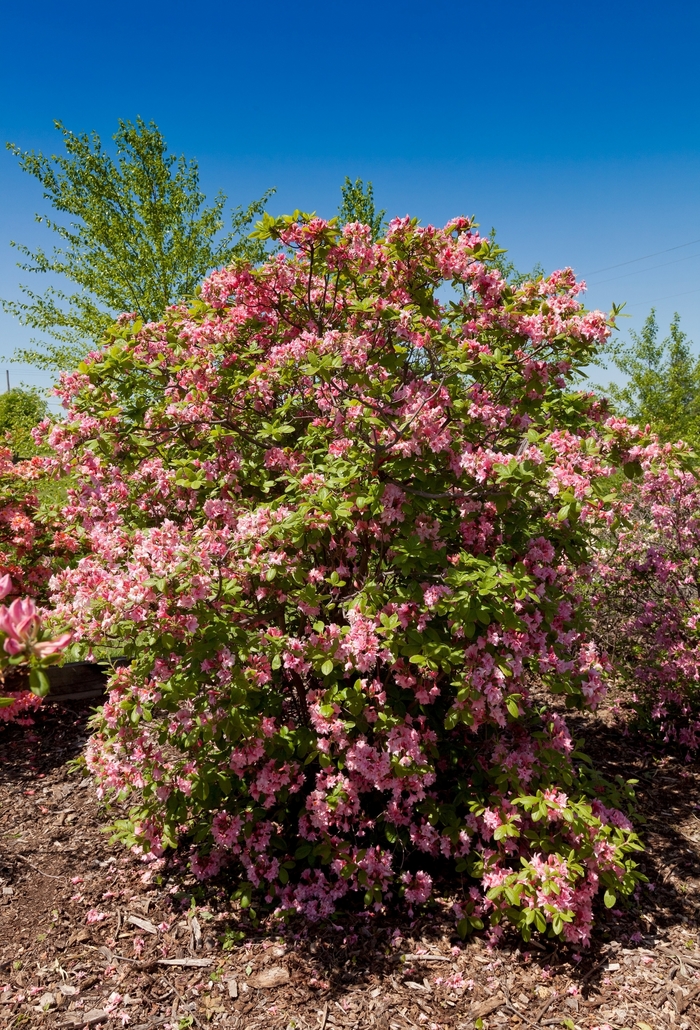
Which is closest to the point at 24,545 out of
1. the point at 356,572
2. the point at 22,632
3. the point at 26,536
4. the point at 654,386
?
the point at 26,536

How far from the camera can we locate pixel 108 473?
4305 mm

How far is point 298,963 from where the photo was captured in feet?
11.0

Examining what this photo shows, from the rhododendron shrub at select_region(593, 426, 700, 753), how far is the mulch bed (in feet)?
4.25

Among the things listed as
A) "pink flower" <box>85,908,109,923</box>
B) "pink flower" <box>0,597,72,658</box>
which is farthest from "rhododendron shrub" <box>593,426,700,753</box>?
"pink flower" <box>0,597,72,658</box>

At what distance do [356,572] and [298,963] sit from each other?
1.98 meters

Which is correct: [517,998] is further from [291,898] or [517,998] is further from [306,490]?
[306,490]

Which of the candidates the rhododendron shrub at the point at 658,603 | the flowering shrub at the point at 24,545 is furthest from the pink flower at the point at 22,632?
the rhododendron shrub at the point at 658,603

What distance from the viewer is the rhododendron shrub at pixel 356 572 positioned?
3.24 metres

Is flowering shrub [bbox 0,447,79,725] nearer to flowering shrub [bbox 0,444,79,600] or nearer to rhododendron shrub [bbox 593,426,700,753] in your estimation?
flowering shrub [bbox 0,444,79,600]

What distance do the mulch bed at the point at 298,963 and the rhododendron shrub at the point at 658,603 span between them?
1295 millimetres

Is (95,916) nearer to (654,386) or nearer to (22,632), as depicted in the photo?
(22,632)

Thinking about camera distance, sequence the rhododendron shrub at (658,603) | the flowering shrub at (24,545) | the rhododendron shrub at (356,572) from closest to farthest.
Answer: the rhododendron shrub at (356,572), the rhododendron shrub at (658,603), the flowering shrub at (24,545)

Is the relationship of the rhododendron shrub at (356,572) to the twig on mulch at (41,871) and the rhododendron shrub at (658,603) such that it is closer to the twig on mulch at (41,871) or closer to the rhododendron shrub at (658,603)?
the twig on mulch at (41,871)

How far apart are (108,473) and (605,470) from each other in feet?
9.73
